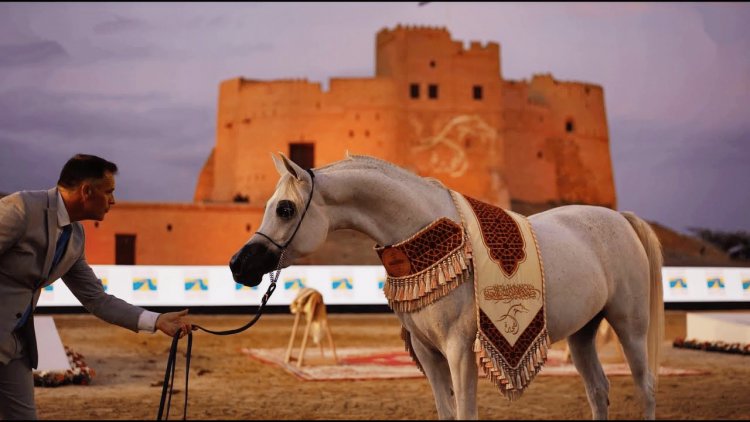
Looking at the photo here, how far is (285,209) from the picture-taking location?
151 inches

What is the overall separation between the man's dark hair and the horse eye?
2.62 ft

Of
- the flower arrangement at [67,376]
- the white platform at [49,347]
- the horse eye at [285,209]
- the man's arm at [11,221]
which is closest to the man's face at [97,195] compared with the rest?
the man's arm at [11,221]

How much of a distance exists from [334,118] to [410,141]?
13.2 ft

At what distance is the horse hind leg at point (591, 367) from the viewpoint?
4547mm

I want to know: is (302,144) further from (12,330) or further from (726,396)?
(12,330)

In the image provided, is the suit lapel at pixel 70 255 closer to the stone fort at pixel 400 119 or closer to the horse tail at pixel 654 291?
the horse tail at pixel 654 291

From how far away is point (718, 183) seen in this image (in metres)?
6.93

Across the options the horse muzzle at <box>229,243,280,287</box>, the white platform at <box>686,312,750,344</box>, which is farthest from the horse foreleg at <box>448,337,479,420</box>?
the white platform at <box>686,312,750,344</box>

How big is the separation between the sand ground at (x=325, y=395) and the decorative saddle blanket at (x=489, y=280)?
2107mm

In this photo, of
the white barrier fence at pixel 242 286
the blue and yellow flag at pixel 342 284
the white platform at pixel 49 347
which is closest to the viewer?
the white barrier fence at pixel 242 286

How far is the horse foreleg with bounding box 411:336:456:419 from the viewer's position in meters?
4.13

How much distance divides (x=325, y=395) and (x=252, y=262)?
577cm

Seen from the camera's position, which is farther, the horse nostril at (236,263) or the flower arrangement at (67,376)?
the flower arrangement at (67,376)

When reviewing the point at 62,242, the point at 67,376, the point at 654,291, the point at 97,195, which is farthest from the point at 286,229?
Result: the point at 67,376
